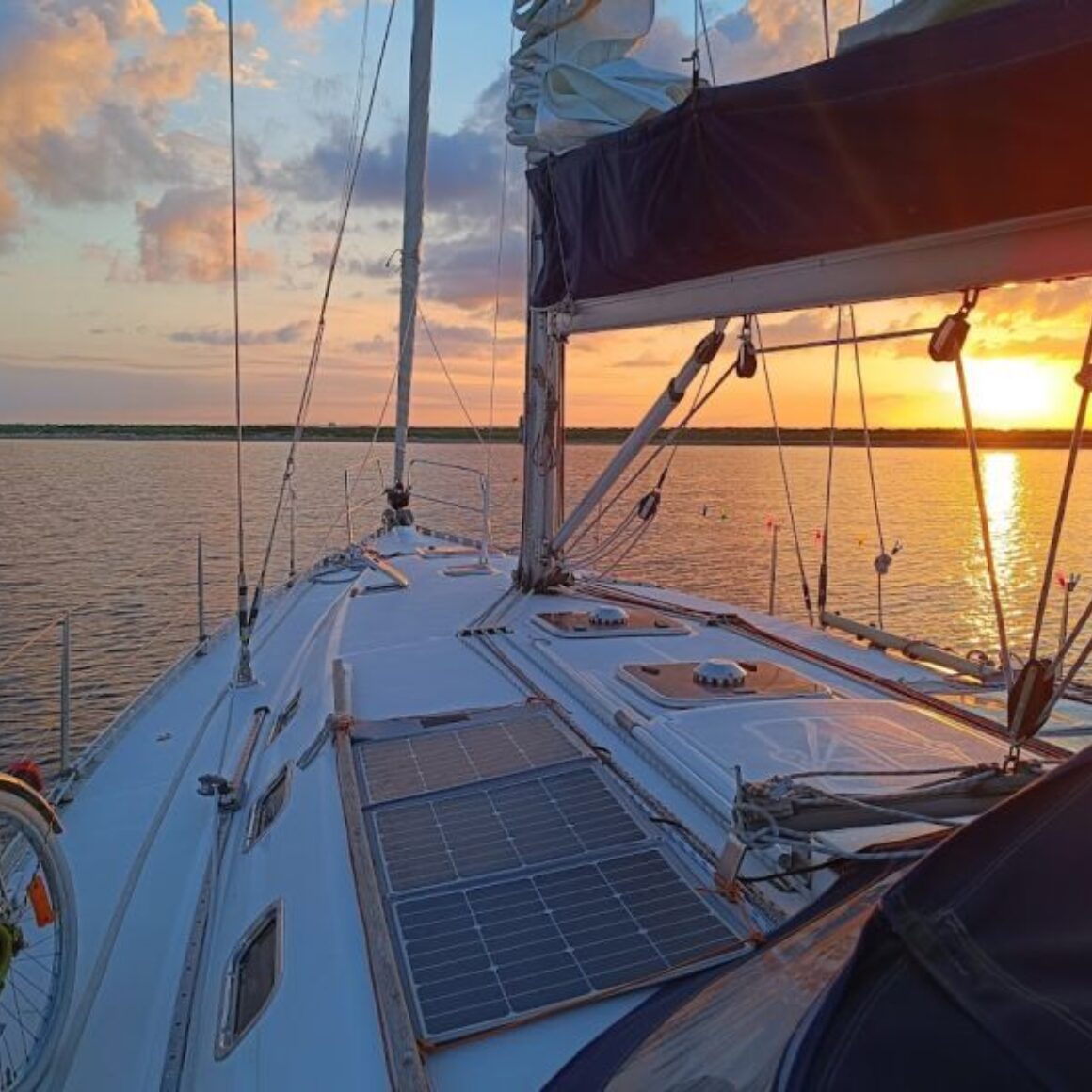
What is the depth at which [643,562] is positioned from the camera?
17.8 meters

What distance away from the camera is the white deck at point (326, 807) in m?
2.05

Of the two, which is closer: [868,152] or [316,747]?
[868,152]

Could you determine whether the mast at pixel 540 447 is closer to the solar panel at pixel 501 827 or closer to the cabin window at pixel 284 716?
the cabin window at pixel 284 716

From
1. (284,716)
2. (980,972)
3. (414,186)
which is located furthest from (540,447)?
(980,972)

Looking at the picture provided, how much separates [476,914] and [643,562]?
15.6 metres

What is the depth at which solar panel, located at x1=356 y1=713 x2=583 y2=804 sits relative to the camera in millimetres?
3021

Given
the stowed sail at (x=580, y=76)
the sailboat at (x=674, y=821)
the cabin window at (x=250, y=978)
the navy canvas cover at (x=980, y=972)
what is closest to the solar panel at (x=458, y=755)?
the sailboat at (x=674, y=821)

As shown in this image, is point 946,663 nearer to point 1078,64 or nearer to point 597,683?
point 597,683

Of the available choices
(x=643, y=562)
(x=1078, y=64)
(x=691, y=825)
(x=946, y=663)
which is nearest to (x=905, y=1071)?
(x=691, y=825)

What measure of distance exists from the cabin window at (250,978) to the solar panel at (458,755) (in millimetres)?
474

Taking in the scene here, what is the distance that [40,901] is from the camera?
7.53ft

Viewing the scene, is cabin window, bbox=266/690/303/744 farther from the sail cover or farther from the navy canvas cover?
the navy canvas cover

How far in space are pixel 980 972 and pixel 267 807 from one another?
9.19 ft

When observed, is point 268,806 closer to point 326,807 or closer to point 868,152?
point 326,807
